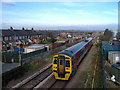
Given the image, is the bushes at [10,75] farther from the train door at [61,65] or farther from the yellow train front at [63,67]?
the train door at [61,65]

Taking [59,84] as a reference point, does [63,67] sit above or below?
above

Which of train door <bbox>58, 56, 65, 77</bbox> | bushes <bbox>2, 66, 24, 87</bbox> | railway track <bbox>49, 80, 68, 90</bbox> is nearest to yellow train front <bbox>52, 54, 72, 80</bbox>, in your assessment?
train door <bbox>58, 56, 65, 77</bbox>

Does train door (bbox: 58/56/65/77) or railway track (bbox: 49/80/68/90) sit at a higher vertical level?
train door (bbox: 58/56/65/77)

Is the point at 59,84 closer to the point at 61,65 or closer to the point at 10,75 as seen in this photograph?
the point at 61,65

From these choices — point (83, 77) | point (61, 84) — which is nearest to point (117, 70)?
point (83, 77)

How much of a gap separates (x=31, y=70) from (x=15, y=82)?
313 cm

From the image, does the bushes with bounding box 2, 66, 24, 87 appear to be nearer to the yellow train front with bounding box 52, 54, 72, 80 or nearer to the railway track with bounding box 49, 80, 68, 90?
the railway track with bounding box 49, 80, 68, 90

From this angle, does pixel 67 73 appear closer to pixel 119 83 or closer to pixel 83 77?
pixel 83 77

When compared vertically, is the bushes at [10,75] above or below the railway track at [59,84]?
above

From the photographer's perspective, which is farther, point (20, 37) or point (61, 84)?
point (20, 37)

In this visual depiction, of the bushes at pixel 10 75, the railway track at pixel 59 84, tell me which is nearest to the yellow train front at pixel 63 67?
the railway track at pixel 59 84

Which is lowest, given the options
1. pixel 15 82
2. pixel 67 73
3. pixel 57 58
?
pixel 15 82

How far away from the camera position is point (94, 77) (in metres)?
10.4

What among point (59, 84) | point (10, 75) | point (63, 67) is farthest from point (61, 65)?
point (10, 75)
